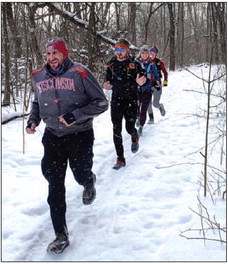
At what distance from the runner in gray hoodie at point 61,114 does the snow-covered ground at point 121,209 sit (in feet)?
1.27

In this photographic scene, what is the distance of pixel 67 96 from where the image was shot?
3.23 meters

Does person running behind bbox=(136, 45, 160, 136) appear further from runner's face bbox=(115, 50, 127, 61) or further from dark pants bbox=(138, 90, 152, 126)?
runner's face bbox=(115, 50, 127, 61)

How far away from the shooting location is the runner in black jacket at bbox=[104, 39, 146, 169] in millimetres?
5047

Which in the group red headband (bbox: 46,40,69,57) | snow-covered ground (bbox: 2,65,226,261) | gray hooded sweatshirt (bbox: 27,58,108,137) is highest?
red headband (bbox: 46,40,69,57)

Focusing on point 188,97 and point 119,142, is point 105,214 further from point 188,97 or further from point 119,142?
point 188,97

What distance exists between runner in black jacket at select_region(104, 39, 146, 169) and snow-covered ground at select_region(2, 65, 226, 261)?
0.74 m

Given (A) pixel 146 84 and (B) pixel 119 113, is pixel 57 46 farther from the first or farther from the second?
(A) pixel 146 84

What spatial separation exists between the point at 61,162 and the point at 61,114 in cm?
49

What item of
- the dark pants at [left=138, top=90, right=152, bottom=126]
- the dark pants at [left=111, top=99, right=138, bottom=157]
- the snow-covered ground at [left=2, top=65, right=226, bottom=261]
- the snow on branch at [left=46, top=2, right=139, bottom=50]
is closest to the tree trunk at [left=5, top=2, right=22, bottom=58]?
the snow on branch at [left=46, top=2, right=139, bottom=50]

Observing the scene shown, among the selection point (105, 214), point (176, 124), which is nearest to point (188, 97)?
point (176, 124)

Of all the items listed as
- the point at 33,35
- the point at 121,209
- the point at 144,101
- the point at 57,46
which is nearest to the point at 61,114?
the point at 57,46

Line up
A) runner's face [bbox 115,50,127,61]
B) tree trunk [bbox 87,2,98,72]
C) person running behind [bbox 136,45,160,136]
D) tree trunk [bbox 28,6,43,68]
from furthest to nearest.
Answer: tree trunk [bbox 87,2,98,72] → tree trunk [bbox 28,6,43,68] → person running behind [bbox 136,45,160,136] → runner's face [bbox 115,50,127,61]

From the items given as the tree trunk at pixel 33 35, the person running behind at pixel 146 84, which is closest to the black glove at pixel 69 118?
the person running behind at pixel 146 84

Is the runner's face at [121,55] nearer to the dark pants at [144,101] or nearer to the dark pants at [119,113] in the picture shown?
the dark pants at [119,113]
